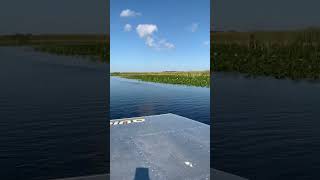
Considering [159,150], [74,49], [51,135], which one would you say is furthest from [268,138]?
[74,49]

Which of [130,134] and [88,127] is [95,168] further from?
[88,127]

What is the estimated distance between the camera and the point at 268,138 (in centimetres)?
1414

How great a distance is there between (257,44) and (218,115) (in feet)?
86.6

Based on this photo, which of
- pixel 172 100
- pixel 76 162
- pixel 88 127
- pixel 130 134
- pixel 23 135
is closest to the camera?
pixel 130 134

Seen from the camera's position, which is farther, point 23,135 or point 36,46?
point 36,46

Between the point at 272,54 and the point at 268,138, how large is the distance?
29.3m

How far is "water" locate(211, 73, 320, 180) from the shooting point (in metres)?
10.4

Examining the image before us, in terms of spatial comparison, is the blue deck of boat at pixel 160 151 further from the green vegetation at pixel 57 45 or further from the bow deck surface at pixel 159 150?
the green vegetation at pixel 57 45

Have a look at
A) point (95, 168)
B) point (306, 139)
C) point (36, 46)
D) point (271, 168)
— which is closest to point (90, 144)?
point (95, 168)

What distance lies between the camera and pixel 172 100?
102 ft

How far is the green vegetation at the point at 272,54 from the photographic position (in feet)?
124

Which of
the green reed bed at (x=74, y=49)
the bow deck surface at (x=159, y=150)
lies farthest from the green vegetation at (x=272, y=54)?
the bow deck surface at (x=159, y=150)

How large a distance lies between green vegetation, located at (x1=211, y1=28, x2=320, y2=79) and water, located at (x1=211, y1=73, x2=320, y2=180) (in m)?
15.3

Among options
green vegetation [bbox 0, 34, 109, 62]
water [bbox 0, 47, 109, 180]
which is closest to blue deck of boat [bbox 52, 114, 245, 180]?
water [bbox 0, 47, 109, 180]
